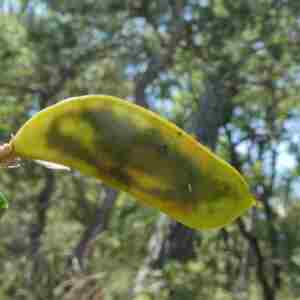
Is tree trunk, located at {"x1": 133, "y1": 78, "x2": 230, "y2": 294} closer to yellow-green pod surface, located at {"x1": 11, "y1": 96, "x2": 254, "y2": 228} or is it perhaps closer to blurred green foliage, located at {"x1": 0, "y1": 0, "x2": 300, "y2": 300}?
blurred green foliage, located at {"x1": 0, "y1": 0, "x2": 300, "y2": 300}

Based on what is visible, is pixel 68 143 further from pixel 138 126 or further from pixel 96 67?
pixel 96 67

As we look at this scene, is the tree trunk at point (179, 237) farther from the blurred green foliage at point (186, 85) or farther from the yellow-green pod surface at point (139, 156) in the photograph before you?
the yellow-green pod surface at point (139, 156)

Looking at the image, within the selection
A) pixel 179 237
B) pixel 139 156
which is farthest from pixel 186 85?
pixel 139 156

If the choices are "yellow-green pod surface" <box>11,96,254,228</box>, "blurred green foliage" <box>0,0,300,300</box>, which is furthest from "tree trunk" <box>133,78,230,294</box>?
"yellow-green pod surface" <box>11,96,254,228</box>

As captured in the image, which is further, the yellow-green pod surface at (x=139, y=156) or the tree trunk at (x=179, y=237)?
the tree trunk at (x=179, y=237)

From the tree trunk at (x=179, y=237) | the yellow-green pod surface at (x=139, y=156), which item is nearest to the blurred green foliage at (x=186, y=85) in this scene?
the tree trunk at (x=179, y=237)

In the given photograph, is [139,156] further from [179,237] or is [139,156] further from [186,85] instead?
[186,85]

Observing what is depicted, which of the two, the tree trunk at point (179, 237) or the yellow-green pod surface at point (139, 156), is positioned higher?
the tree trunk at point (179, 237)

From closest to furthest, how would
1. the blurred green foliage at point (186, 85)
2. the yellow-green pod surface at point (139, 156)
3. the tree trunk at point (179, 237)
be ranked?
the yellow-green pod surface at point (139, 156) → the tree trunk at point (179, 237) → the blurred green foliage at point (186, 85)
